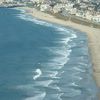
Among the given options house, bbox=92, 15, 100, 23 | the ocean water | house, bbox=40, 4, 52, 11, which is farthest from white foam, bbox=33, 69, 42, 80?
house, bbox=40, 4, 52, 11

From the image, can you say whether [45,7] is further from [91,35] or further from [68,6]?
[91,35]

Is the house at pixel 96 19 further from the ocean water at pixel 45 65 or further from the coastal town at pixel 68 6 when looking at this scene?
the ocean water at pixel 45 65

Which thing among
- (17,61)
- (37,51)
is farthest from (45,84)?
(37,51)

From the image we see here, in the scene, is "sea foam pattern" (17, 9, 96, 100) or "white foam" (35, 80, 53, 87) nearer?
"sea foam pattern" (17, 9, 96, 100)

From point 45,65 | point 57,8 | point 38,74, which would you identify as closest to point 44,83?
point 38,74

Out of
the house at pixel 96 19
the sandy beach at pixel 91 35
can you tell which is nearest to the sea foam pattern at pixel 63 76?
the sandy beach at pixel 91 35

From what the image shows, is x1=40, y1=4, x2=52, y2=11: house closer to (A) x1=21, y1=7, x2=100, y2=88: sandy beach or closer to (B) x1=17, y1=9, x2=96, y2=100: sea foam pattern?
(A) x1=21, y1=7, x2=100, y2=88: sandy beach

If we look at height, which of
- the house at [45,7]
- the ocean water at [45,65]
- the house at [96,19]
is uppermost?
the ocean water at [45,65]
